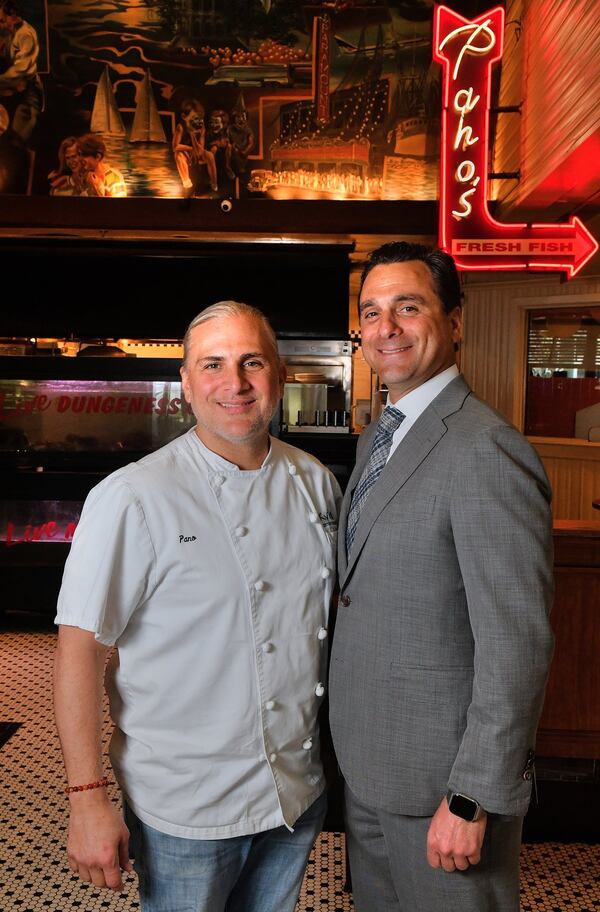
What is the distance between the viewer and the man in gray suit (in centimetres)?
131

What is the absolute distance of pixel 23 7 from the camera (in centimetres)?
581

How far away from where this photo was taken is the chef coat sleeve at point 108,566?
1.34m

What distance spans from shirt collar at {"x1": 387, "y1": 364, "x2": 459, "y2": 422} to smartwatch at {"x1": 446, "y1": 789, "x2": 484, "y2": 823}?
2.46ft

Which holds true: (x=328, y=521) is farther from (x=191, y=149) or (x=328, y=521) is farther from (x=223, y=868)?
(x=191, y=149)

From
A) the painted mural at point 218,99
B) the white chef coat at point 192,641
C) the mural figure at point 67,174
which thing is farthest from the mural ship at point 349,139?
the white chef coat at point 192,641

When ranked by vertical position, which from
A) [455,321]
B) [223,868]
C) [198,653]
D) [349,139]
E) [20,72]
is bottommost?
[223,868]

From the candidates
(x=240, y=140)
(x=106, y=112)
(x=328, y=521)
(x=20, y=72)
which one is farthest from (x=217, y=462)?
(x=20, y=72)

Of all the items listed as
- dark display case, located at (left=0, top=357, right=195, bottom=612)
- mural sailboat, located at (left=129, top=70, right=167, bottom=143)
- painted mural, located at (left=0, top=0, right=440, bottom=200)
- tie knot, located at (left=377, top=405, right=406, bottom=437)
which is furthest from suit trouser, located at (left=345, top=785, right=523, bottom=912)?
mural sailboat, located at (left=129, top=70, right=167, bottom=143)

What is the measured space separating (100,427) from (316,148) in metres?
2.85

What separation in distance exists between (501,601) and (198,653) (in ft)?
1.88

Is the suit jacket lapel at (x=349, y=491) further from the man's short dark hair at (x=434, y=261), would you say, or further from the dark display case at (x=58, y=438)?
the dark display case at (x=58, y=438)

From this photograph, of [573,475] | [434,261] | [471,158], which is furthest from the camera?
[573,475]

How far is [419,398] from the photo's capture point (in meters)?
1.60

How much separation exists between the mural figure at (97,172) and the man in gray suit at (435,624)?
504 cm
